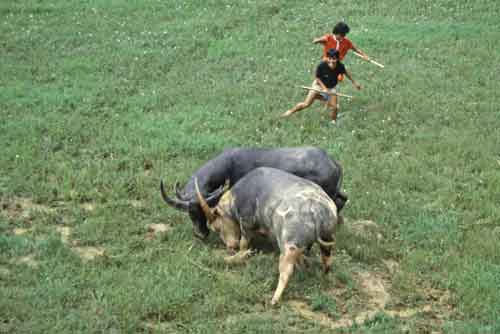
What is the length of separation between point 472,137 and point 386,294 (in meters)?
5.67

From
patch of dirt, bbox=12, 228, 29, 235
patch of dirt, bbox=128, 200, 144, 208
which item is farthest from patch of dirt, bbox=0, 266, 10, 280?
patch of dirt, bbox=128, 200, 144, 208

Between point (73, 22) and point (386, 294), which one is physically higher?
point (73, 22)

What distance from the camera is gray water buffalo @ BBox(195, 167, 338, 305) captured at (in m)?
8.73

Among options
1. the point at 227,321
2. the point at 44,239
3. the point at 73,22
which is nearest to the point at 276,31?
the point at 73,22

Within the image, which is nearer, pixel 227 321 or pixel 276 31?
pixel 227 321

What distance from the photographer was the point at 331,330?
8.13 m

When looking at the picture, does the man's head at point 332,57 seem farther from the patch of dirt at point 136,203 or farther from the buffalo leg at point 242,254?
the buffalo leg at point 242,254

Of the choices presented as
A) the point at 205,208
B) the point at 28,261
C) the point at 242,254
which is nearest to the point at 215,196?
the point at 205,208

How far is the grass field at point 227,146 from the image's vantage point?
8.56 metres

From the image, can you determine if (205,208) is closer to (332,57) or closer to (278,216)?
(278,216)

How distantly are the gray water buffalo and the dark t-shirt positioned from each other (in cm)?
485

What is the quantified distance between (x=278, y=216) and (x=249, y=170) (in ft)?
6.10

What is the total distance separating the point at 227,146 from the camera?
13.2 m

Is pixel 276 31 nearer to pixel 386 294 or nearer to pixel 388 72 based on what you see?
pixel 388 72
